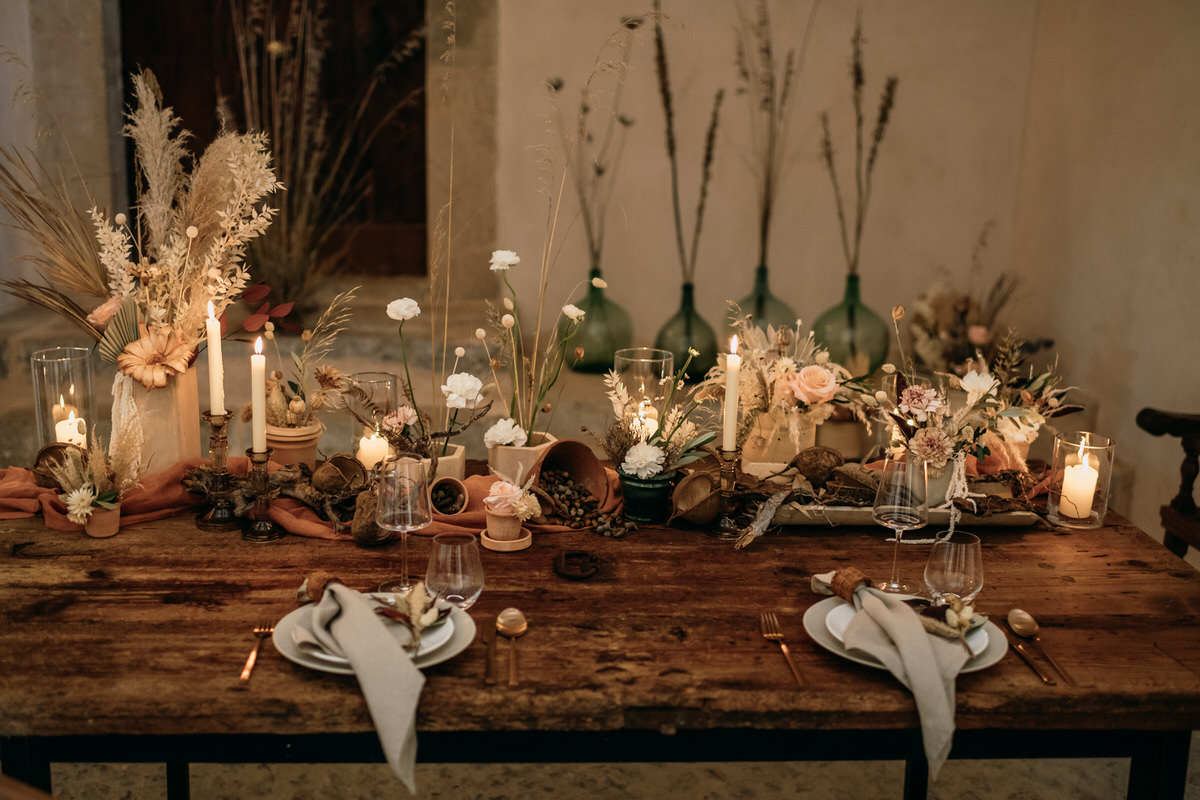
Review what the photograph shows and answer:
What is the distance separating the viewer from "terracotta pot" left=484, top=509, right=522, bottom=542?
170 cm

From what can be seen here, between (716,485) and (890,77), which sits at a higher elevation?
(890,77)

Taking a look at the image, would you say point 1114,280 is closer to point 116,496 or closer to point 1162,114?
point 1162,114

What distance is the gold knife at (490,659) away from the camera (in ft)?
4.22

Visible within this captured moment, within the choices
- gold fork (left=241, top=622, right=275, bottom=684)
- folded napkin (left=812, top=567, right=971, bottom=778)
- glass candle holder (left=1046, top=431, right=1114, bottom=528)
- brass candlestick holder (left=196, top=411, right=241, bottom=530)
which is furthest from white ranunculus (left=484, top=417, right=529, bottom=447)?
glass candle holder (left=1046, top=431, right=1114, bottom=528)

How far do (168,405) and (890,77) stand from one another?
2.93m

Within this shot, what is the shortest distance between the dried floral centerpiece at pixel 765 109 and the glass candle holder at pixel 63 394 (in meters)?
2.39

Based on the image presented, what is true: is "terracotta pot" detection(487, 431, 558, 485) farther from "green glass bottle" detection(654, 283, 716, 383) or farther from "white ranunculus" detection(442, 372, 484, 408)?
"green glass bottle" detection(654, 283, 716, 383)

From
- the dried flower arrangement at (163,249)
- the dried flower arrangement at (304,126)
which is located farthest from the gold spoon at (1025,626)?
the dried flower arrangement at (304,126)

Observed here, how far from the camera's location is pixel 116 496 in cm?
170

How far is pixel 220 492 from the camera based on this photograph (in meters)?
1.76

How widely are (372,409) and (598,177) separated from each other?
2.17m

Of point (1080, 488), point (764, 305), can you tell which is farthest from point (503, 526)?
point (764, 305)

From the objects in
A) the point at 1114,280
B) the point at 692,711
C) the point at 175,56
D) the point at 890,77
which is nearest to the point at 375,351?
the point at 175,56

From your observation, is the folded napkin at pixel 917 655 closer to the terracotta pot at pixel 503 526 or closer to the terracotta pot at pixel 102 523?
the terracotta pot at pixel 503 526
